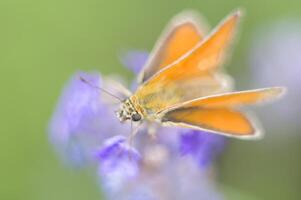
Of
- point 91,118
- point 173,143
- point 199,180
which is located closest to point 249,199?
point 199,180

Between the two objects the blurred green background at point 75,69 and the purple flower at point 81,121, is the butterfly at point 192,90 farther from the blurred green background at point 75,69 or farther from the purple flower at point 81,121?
the blurred green background at point 75,69

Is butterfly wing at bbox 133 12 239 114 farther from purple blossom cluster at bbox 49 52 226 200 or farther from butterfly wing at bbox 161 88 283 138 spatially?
purple blossom cluster at bbox 49 52 226 200

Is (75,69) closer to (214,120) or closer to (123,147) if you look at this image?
(123,147)

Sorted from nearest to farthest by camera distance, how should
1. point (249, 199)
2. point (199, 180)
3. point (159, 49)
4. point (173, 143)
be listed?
point (159, 49)
point (173, 143)
point (199, 180)
point (249, 199)

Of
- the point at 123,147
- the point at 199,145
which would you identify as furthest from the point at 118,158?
the point at 199,145

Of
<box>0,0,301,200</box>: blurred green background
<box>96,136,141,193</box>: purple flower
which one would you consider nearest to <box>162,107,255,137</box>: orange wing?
<box>96,136,141,193</box>: purple flower

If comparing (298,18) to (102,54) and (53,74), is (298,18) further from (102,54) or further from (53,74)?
(53,74)

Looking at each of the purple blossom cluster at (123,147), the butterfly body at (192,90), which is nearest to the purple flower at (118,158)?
the purple blossom cluster at (123,147)
